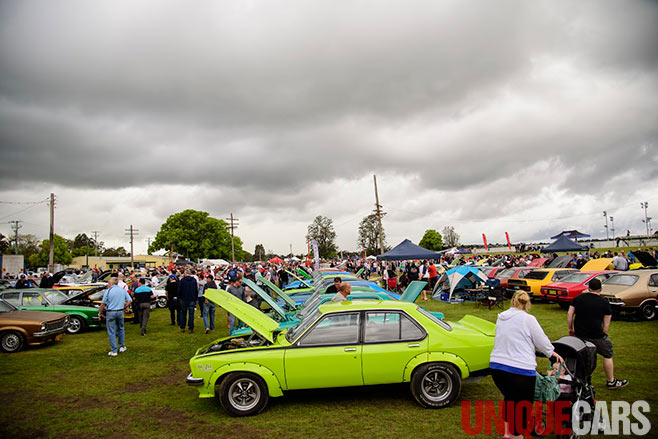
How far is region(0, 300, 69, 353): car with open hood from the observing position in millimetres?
9789

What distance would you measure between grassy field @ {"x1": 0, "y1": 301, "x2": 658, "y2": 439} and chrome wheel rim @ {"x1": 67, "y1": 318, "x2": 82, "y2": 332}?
3.76m

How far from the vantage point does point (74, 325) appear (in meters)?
12.6

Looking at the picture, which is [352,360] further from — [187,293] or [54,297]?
[54,297]

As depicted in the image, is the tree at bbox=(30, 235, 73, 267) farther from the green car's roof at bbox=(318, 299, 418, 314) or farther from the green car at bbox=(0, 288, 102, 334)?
the green car's roof at bbox=(318, 299, 418, 314)

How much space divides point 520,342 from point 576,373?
3.34 ft

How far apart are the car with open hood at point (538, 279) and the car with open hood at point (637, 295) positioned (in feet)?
13.9

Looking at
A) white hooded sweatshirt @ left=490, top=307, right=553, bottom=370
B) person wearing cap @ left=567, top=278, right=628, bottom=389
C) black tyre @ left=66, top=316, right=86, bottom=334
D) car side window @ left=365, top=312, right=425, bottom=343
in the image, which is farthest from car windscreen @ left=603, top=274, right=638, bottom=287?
black tyre @ left=66, top=316, right=86, bottom=334

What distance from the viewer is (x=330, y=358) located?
5137 millimetres

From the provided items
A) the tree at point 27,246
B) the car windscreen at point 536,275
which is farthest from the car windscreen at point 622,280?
the tree at point 27,246

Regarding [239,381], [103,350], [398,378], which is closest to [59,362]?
[103,350]

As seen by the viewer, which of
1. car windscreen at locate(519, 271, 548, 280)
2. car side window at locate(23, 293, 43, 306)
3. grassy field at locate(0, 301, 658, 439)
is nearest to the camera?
grassy field at locate(0, 301, 658, 439)

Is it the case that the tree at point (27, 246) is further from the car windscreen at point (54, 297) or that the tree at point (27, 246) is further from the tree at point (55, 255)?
the car windscreen at point (54, 297)

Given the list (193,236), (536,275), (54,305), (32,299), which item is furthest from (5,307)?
(193,236)

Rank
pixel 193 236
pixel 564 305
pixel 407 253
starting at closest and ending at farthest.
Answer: pixel 564 305, pixel 407 253, pixel 193 236
